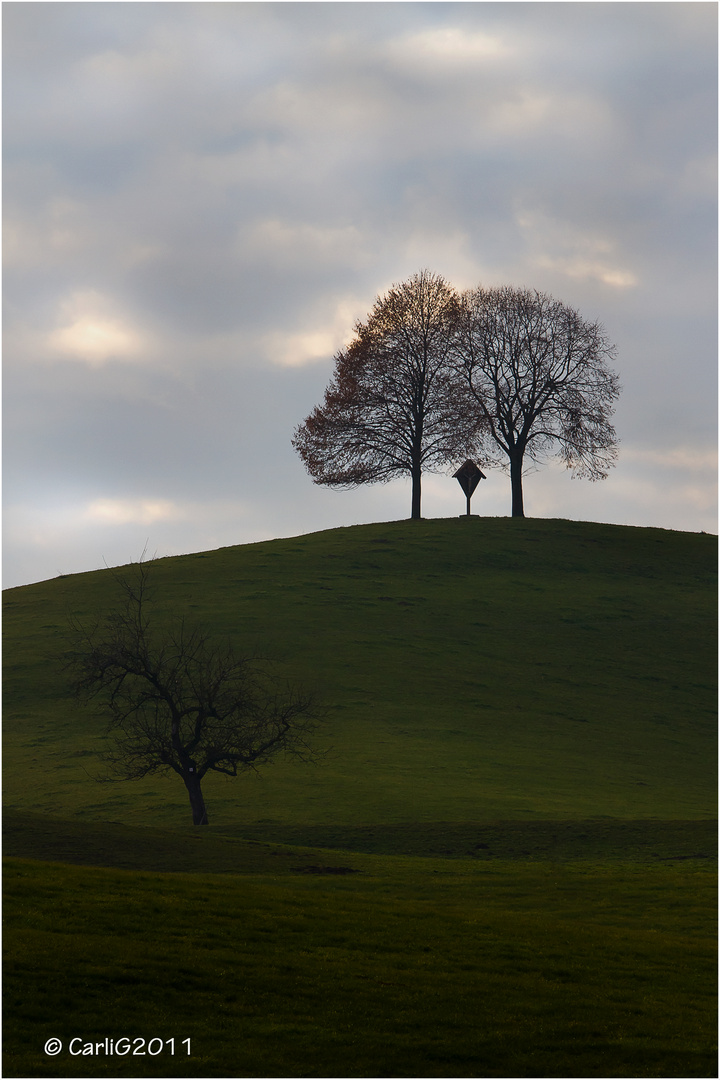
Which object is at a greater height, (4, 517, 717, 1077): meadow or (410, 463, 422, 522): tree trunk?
(410, 463, 422, 522): tree trunk

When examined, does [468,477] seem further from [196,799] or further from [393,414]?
[196,799]

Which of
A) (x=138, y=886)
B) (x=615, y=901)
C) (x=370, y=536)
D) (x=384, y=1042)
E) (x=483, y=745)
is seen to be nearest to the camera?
(x=384, y=1042)

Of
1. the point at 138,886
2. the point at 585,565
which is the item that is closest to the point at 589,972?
the point at 138,886

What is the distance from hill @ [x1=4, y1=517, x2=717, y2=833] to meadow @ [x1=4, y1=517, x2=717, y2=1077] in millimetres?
229

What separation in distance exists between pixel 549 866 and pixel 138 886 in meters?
13.1

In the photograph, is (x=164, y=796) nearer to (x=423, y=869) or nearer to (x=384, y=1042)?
(x=423, y=869)

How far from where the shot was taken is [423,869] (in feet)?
91.3

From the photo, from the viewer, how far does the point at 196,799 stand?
1352 inches

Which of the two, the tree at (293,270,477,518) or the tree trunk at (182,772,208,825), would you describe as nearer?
the tree trunk at (182,772,208,825)

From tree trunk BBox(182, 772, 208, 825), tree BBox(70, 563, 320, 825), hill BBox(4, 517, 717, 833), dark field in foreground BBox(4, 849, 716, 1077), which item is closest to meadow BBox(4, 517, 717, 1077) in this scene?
dark field in foreground BBox(4, 849, 716, 1077)

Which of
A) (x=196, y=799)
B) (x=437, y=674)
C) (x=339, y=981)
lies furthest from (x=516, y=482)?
(x=339, y=981)

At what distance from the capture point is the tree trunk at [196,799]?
34.2 metres

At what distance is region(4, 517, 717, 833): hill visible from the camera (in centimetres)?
3728

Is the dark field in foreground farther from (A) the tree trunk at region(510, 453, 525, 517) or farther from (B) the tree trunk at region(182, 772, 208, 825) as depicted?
(A) the tree trunk at region(510, 453, 525, 517)
